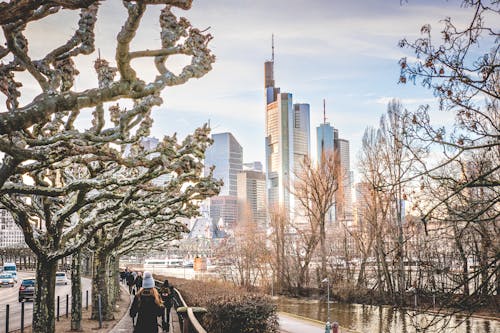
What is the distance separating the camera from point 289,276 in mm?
56969

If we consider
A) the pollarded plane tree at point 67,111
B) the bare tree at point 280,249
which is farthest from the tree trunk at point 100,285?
the bare tree at point 280,249

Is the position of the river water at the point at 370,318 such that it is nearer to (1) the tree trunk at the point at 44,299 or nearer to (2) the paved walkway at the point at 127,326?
(2) the paved walkway at the point at 127,326

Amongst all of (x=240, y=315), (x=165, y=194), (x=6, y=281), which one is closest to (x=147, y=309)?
(x=240, y=315)

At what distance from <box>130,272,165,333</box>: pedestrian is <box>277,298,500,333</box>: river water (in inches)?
526

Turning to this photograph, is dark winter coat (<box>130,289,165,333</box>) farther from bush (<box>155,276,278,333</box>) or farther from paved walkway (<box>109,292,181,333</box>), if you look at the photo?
paved walkway (<box>109,292,181,333</box>)

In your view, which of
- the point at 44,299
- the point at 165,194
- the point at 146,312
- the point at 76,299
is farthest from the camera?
the point at 165,194

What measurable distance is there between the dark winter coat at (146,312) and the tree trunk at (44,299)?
6.91m

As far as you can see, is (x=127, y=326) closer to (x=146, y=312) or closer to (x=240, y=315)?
(x=240, y=315)

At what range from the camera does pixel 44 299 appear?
16156mm

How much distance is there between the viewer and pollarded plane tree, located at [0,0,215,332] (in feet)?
23.5

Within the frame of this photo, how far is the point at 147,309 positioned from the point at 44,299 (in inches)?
282

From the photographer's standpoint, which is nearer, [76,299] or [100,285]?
[76,299]

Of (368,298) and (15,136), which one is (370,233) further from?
(15,136)

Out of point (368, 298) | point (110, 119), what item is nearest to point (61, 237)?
point (110, 119)
